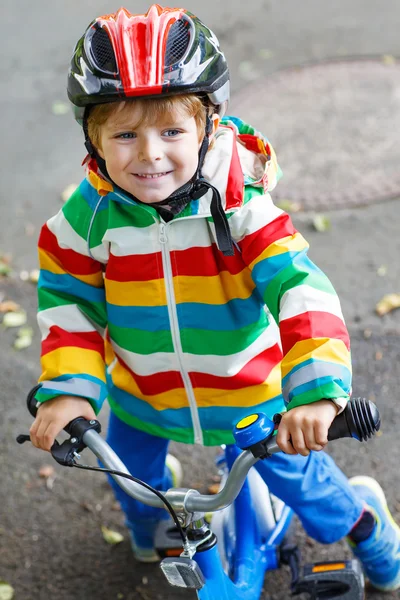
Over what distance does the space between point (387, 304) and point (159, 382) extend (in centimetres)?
193

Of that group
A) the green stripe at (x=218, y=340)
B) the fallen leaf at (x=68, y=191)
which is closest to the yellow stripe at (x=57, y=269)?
the green stripe at (x=218, y=340)

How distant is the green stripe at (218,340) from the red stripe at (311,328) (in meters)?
0.30

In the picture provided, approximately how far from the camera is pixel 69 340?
2.52 meters

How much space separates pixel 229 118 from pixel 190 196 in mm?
385

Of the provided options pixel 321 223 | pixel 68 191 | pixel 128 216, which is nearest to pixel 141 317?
pixel 128 216

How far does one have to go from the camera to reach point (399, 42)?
20.1 ft

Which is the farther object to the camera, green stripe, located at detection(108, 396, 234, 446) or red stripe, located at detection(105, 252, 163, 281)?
green stripe, located at detection(108, 396, 234, 446)

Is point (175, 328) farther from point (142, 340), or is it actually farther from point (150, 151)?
point (150, 151)

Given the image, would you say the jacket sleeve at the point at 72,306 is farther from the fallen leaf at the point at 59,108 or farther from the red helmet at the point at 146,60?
the fallen leaf at the point at 59,108

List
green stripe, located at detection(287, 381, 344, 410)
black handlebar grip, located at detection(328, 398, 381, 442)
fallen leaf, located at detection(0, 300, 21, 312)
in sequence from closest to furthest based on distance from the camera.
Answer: black handlebar grip, located at detection(328, 398, 381, 442), green stripe, located at detection(287, 381, 344, 410), fallen leaf, located at detection(0, 300, 21, 312)

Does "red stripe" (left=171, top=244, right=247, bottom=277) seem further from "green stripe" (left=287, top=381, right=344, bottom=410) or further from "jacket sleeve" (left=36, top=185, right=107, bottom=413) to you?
"green stripe" (left=287, top=381, right=344, bottom=410)

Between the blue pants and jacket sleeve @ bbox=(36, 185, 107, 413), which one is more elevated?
jacket sleeve @ bbox=(36, 185, 107, 413)

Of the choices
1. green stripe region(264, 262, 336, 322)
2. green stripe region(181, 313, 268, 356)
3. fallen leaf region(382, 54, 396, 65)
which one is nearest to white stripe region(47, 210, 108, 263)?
green stripe region(181, 313, 268, 356)

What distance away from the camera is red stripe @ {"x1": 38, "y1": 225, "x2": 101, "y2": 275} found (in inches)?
99.6
